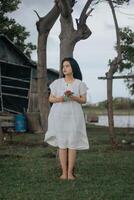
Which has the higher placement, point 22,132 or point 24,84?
point 24,84

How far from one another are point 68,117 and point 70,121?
0.20 feet

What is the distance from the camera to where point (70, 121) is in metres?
7.94

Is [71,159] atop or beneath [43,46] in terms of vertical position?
beneath

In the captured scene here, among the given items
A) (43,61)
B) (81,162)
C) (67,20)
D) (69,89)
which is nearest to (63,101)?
(69,89)

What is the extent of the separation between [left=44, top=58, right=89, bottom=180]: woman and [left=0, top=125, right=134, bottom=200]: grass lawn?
0.35m

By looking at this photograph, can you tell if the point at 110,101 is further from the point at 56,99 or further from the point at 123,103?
the point at 123,103

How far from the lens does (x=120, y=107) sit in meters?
22.1

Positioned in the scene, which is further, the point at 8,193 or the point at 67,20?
the point at 67,20

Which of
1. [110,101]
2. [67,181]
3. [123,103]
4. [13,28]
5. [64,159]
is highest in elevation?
[13,28]

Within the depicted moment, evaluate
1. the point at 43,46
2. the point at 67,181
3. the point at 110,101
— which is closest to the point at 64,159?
the point at 67,181

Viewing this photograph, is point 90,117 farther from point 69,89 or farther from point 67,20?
point 69,89

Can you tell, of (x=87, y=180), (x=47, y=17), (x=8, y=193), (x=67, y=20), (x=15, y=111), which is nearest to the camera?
(x=8, y=193)

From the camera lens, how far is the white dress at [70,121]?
26.0ft

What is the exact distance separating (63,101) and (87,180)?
3.65 ft
